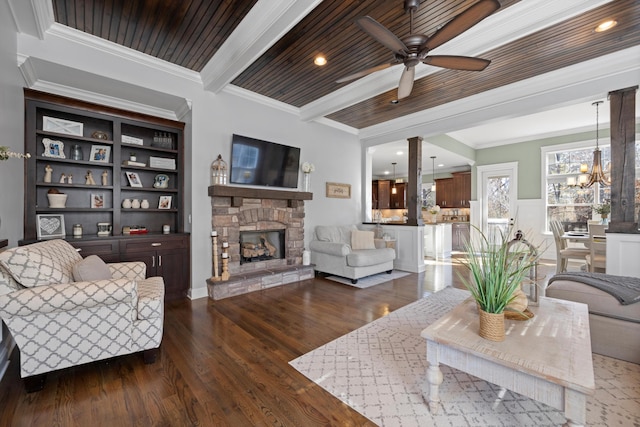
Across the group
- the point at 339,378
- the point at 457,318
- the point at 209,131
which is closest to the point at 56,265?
the point at 339,378

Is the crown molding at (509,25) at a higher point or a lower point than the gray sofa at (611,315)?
higher

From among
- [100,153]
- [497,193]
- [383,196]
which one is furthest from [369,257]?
[383,196]

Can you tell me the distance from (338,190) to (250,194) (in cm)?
213

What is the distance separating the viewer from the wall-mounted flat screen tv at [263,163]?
4.10 m

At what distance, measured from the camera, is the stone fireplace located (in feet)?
12.8

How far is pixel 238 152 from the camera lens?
409 cm

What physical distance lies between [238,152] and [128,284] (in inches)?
103

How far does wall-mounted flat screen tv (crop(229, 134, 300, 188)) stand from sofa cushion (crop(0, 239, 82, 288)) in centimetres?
233

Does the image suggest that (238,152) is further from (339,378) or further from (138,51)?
(339,378)

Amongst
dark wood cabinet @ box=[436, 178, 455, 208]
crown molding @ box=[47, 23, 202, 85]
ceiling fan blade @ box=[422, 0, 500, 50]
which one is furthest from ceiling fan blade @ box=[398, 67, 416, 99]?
dark wood cabinet @ box=[436, 178, 455, 208]

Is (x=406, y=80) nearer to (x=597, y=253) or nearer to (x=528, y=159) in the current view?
(x=597, y=253)

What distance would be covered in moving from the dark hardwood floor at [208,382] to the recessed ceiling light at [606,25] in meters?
3.59

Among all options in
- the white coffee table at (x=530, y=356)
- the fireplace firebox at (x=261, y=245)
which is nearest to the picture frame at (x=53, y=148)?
the fireplace firebox at (x=261, y=245)

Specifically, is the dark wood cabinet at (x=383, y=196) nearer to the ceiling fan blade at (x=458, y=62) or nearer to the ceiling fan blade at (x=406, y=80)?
the ceiling fan blade at (x=406, y=80)
